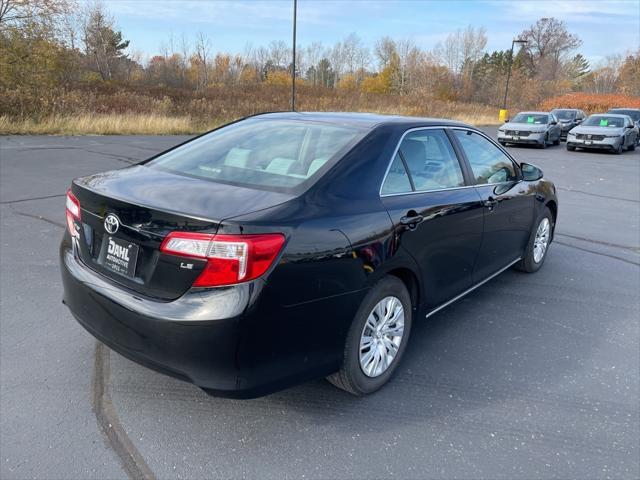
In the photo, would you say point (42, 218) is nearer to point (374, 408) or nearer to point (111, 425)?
point (111, 425)

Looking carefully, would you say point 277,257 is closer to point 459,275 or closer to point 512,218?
Result: point 459,275

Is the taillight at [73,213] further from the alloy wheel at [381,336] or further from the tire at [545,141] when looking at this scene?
the tire at [545,141]

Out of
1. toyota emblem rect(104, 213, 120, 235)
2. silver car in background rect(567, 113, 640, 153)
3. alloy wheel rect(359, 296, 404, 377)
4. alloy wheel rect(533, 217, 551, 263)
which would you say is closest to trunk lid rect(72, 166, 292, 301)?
toyota emblem rect(104, 213, 120, 235)

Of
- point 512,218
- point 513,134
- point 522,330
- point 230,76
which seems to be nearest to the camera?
point 522,330

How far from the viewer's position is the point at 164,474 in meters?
2.37

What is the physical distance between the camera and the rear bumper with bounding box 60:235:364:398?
2.31 m

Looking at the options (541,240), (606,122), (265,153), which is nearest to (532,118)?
(606,122)

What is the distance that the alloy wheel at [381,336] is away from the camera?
299 cm

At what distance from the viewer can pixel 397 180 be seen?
3.23 metres

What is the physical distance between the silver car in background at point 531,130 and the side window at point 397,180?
2036 centimetres

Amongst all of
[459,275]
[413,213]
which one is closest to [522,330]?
[459,275]

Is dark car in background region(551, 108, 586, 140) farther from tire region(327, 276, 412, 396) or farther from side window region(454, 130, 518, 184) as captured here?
tire region(327, 276, 412, 396)

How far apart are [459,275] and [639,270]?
130 inches

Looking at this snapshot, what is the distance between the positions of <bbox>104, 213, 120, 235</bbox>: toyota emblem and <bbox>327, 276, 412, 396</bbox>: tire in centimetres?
133
